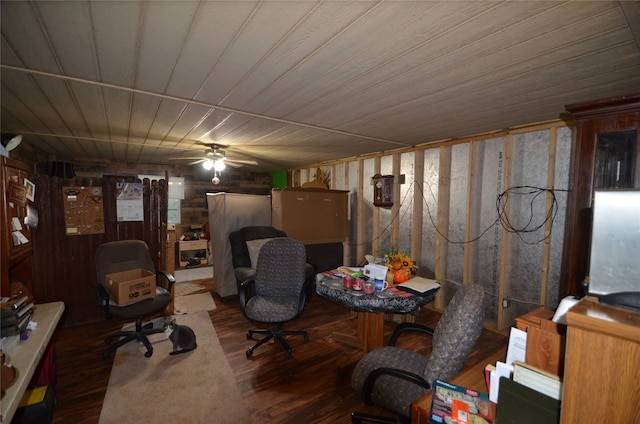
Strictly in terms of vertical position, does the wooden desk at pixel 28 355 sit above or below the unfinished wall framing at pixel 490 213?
below

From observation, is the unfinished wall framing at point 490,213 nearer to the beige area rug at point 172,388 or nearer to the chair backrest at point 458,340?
the chair backrest at point 458,340

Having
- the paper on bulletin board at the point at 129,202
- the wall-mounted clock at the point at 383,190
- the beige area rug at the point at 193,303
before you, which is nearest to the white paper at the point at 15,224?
the paper on bulletin board at the point at 129,202

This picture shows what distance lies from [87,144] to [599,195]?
18.7ft

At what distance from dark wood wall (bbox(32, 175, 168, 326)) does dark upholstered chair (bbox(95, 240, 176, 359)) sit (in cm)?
46

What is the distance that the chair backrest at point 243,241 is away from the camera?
12.7 ft

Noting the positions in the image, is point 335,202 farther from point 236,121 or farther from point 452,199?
point 236,121

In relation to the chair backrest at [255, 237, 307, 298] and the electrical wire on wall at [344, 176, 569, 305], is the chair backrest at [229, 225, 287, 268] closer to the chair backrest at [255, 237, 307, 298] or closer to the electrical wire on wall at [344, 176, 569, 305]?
the chair backrest at [255, 237, 307, 298]

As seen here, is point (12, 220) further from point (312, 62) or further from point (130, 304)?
point (312, 62)

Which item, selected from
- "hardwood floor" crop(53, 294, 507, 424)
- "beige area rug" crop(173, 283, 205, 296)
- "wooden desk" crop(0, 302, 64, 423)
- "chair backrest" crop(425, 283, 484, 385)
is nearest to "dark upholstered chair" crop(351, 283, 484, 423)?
"chair backrest" crop(425, 283, 484, 385)

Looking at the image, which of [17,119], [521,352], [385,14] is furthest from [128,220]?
[521,352]

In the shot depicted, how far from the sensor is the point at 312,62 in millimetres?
1589

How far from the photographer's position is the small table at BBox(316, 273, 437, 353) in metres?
2.15

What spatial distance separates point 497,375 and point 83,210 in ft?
13.5

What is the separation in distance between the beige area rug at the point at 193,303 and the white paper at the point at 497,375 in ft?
11.4
